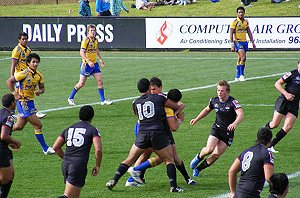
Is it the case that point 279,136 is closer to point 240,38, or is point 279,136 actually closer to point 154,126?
point 154,126

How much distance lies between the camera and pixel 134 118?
71.2ft

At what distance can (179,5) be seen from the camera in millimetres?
47938

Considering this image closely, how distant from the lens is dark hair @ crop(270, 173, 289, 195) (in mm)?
9500

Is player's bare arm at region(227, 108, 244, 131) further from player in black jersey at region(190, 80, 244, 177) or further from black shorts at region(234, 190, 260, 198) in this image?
black shorts at region(234, 190, 260, 198)

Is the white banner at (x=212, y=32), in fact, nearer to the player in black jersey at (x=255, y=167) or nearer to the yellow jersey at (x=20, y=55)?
the yellow jersey at (x=20, y=55)

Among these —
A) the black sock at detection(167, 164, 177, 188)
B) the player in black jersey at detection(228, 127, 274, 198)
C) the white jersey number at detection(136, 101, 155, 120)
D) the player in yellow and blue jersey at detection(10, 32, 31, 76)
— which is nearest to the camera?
the player in black jersey at detection(228, 127, 274, 198)

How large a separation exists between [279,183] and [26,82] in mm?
8894

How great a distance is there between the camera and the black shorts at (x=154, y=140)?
13.8m

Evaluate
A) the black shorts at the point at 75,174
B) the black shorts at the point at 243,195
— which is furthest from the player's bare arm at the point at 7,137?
the black shorts at the point at 243,195

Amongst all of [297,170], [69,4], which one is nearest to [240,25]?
[297,170]

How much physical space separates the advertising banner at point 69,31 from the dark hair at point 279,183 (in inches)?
1129

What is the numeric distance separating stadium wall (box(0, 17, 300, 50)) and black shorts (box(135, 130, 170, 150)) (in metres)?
22.9

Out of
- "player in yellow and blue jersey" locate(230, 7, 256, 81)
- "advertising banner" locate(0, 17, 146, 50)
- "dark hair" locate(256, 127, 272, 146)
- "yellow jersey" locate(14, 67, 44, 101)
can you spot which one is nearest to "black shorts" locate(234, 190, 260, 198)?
"dark hair" locate(256, 127, 272, 146)

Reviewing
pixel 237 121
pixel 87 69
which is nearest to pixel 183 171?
pixel 237 121
